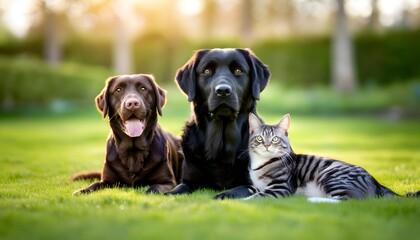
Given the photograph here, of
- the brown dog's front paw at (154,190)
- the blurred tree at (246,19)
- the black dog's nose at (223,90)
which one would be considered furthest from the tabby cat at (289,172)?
the blurred tree at (246,19)

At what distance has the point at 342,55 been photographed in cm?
2306

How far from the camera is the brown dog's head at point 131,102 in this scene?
577 cm

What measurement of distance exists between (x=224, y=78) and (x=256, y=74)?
503 mm

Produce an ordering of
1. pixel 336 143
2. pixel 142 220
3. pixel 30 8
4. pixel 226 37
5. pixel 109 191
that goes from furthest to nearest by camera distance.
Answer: pixel 30 8, pixel 226 37, pixel 336 143, pixel 109 191, pixel 142 220

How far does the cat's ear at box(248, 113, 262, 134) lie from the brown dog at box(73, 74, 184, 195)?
1.11 meters

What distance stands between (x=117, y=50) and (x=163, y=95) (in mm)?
26187

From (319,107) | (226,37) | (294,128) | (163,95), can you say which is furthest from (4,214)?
(226,37)

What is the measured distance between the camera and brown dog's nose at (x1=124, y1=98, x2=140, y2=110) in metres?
5.69

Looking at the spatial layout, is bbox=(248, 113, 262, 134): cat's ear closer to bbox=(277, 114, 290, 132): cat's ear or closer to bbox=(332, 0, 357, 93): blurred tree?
bbox=(277, 114, 290, 132): cat's ear

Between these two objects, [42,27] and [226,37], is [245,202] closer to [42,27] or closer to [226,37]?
[226,37]

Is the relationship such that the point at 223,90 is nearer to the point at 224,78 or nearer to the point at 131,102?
the point at 224,78

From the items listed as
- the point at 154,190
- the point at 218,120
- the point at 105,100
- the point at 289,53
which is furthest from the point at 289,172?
the point at 289,53

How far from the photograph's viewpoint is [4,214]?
429 cm

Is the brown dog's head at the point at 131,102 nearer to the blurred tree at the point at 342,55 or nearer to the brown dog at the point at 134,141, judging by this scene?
the brown dog at the point at 134,141
